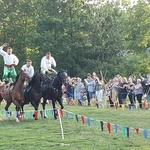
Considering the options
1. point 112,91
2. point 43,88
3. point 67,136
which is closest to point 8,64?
point 43,88

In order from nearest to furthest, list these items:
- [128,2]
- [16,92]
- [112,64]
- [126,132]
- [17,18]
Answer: [126,132], [16,92], [112,64], [17,18], [128,2]

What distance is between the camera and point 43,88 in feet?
55.8

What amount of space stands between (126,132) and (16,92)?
19.0ft

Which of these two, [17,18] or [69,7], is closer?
[69,7]

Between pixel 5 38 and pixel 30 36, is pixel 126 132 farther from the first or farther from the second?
pixel 5 38

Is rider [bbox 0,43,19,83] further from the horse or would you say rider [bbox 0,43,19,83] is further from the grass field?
the grass field

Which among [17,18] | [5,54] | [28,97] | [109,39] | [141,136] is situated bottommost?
[141,136]

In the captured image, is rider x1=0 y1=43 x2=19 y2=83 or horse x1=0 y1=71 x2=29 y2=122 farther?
rider x1=0 y1=43 x2=19 y2=83

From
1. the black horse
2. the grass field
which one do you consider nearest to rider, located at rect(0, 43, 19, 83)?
the black horse

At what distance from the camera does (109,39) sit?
145 feet

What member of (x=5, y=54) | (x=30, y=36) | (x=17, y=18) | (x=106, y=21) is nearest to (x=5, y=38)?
(x=17, y=18)

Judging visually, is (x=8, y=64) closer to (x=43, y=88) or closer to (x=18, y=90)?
(x=18, y=90)

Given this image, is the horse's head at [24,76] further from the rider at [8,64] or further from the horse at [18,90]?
the rider at [8,64]

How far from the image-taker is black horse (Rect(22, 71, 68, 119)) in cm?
1609
